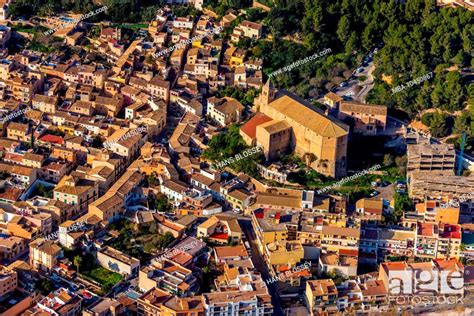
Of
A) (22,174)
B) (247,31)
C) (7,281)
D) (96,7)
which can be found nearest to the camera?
(7,281)

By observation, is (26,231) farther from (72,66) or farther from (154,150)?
(72,66)

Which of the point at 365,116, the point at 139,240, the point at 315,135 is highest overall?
the point at 365,116

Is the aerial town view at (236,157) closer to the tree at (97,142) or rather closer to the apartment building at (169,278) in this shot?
the apartment building at (169,278)

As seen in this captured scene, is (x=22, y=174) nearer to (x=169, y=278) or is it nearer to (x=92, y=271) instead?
(x=92, y=271)

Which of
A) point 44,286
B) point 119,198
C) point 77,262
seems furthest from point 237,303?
point 119,198

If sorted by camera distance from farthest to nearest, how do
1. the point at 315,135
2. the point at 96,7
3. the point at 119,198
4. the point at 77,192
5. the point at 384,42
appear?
the point at 96,7, the point at 384,42, the point at 315,135, the point at 77,192, the point at 119,198

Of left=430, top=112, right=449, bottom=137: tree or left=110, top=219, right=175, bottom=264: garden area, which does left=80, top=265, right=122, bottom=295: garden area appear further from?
left=430, top=112, right=449, bottom=137: tree
